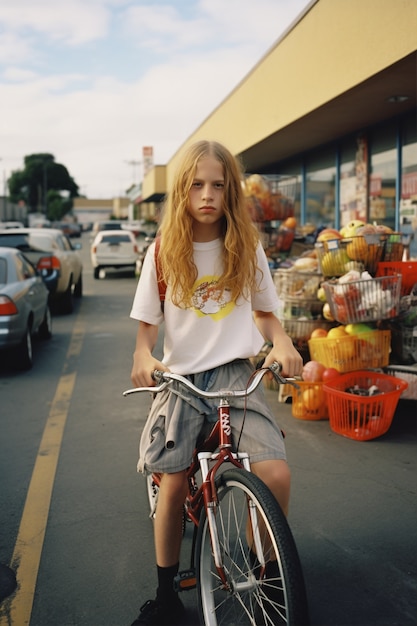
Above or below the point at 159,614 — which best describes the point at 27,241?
above

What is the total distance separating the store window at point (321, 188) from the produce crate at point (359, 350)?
9.71 m

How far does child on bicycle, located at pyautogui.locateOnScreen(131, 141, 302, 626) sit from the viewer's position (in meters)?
2.86

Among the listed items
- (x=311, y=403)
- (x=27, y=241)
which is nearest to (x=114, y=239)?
(x=27, y=241)

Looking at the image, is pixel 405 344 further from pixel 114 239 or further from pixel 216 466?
pixel 114 239

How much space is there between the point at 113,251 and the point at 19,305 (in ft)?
47.1

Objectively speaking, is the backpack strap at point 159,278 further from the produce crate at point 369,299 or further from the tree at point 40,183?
the tree at point 40,183

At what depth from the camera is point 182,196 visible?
292 centimetres

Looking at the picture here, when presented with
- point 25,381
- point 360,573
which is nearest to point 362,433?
point 360,573

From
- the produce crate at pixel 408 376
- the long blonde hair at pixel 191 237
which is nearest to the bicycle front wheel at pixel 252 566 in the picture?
the long blonde hair at pixel 191 237

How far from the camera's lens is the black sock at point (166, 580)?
2.94 m

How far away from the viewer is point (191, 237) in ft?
9.69

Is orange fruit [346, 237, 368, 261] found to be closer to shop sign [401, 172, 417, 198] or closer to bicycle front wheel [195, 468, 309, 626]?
bicycle front wheel [195, 468, 309, 626]

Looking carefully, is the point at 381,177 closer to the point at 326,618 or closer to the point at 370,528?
the point at 370,528

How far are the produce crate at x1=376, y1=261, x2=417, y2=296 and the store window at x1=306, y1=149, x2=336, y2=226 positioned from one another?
936 centimetres
